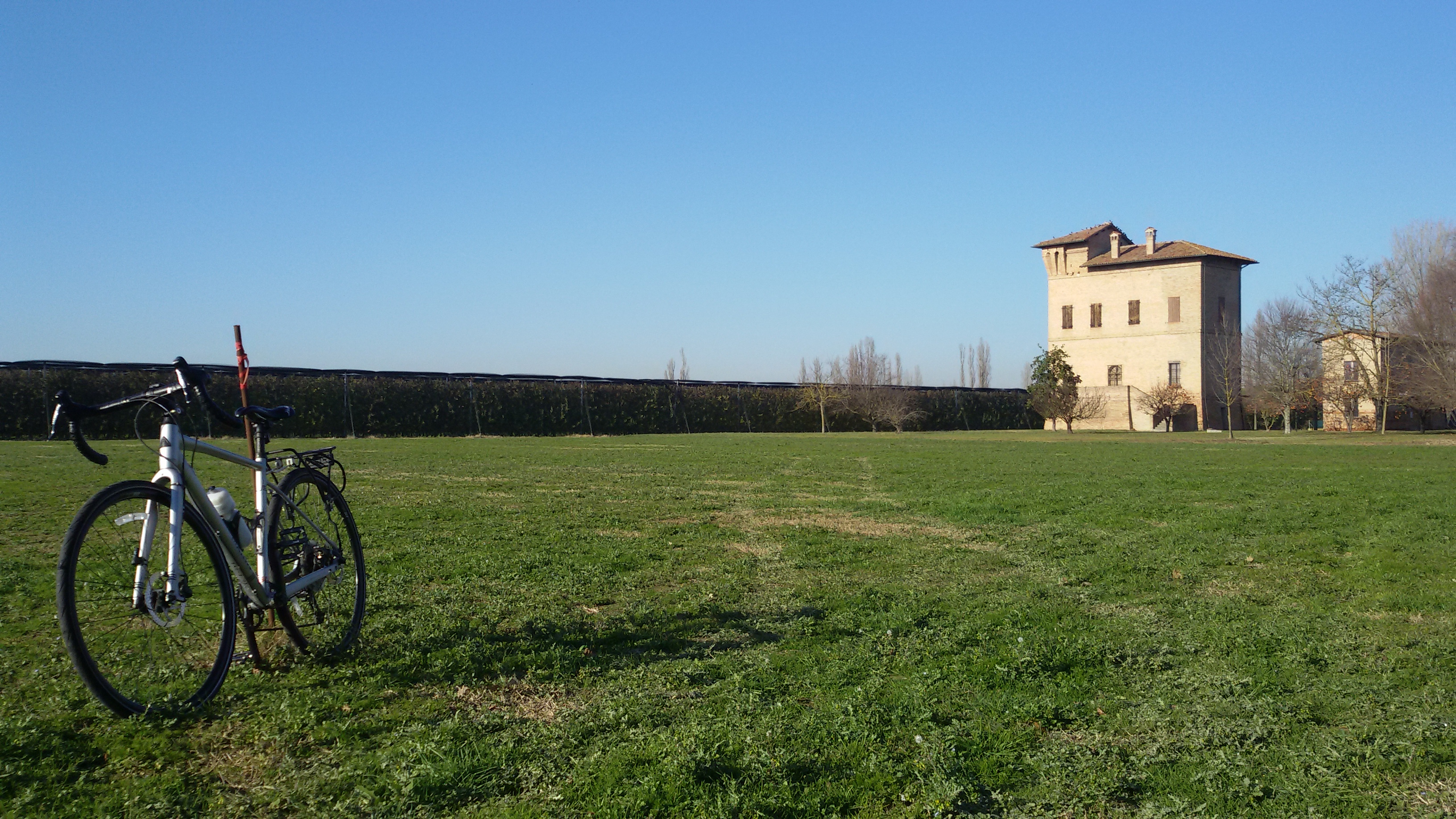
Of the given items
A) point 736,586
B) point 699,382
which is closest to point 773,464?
point 736,586

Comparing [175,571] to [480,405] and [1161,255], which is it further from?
[1161,255]

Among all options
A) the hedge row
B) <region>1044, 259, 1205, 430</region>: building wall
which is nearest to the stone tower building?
<region>1044, 259, 1205, 430</region>: building wall

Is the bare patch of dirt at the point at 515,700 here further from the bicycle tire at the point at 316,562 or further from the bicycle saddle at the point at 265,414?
the bicycle saddle at the point at 265,414

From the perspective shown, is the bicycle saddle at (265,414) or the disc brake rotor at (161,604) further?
the bicycle saddle at (265,414)

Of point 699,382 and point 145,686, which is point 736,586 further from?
point 699,382

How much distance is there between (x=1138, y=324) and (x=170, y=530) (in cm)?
6243

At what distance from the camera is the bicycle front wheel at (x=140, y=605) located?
3475 mm

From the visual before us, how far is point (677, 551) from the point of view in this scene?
8617mm

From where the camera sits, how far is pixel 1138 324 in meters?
59.5

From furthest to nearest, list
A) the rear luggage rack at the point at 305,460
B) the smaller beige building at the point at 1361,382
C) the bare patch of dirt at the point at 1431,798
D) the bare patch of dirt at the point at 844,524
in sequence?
the smaller beige building at the point at 1361,382, the bare patch of dirt at the point at 844,524, the rear luggage rack at the point at 305,460, the bare patch of dirt at the point at 1431,798

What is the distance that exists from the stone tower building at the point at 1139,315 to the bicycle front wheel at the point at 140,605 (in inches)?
2380

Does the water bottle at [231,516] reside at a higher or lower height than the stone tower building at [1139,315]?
lower

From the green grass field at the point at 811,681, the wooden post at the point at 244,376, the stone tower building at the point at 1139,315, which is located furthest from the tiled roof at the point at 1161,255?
the wooden post at the point at 244,376

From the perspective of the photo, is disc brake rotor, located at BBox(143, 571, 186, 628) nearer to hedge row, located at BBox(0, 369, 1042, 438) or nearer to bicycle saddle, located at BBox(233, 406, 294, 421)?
bicycle saddle, located at BBox(233, 406, 294, 421)
